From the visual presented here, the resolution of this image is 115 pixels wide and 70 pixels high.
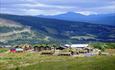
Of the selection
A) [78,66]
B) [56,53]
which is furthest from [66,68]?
[56,53]

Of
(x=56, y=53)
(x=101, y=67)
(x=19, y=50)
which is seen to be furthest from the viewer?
(x=19, y=50)

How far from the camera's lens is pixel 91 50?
9825 cm

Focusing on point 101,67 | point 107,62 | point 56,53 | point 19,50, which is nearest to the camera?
point 101,67

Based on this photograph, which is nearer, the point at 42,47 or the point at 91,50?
the point at 91,50

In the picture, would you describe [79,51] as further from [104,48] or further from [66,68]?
[66,68]

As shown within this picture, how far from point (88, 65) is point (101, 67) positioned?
13.0 feet

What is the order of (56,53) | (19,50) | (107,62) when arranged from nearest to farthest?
(107,62) < (56,53) < (19,50)

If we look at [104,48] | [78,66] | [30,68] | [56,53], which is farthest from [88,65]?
[104,48]

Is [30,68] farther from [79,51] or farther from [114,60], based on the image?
[79,51]

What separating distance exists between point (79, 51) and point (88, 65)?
35110mm

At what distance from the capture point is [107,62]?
61.3m

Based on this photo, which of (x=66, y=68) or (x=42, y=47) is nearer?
(x=66, y=68)

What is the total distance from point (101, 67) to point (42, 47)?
53101 millimetres

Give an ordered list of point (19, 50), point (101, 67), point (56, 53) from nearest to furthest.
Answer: point (101, 67)
point (56, 53)
point (19, 50)
